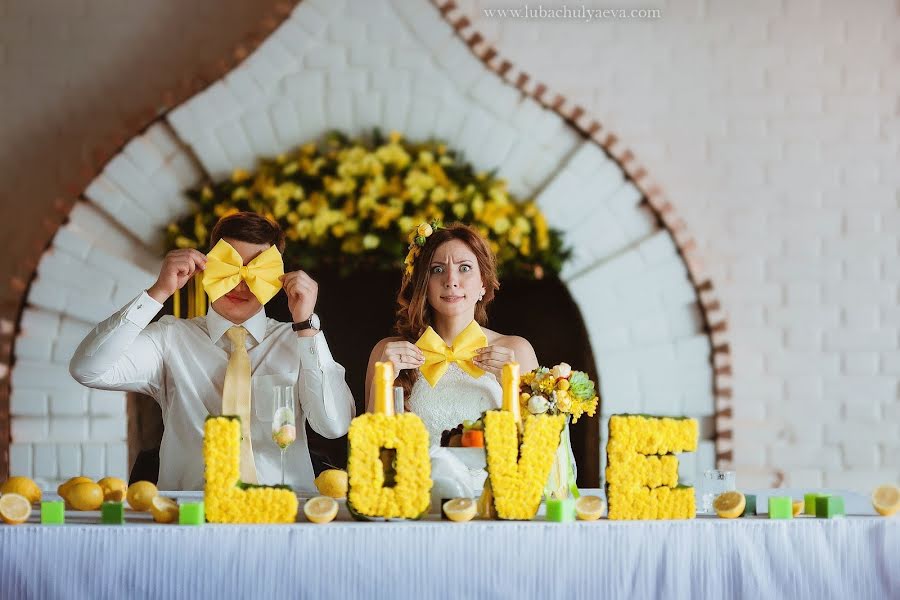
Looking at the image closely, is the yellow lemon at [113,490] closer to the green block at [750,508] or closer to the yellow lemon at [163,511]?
the yellow lemon at [163,511]

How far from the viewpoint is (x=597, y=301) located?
182 inches

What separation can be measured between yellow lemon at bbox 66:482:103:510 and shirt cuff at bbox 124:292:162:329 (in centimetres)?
60

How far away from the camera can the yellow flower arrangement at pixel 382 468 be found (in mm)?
2133

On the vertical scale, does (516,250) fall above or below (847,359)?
above

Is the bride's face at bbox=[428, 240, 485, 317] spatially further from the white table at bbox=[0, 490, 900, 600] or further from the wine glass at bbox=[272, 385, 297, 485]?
the white table at bbox=[0, 490, 900, 600]

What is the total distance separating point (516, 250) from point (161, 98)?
5.67 ft

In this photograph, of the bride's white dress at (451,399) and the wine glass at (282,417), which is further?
the bride's white dress at (451,399)

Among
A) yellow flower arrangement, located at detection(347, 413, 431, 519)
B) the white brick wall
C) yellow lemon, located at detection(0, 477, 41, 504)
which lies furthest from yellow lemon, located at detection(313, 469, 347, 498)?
the white brick wall

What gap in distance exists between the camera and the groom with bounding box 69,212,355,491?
2.89 m

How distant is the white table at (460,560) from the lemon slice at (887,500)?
0.06 meters

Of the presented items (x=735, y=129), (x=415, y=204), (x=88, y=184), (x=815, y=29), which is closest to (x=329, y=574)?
(x=415, y=204)

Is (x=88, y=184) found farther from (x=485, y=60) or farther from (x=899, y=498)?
(x=899, y=498)

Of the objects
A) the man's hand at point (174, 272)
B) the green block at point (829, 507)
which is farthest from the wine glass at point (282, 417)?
the green block at point (829, 507)

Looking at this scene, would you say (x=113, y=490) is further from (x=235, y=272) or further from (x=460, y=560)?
(x=460, y=560)
